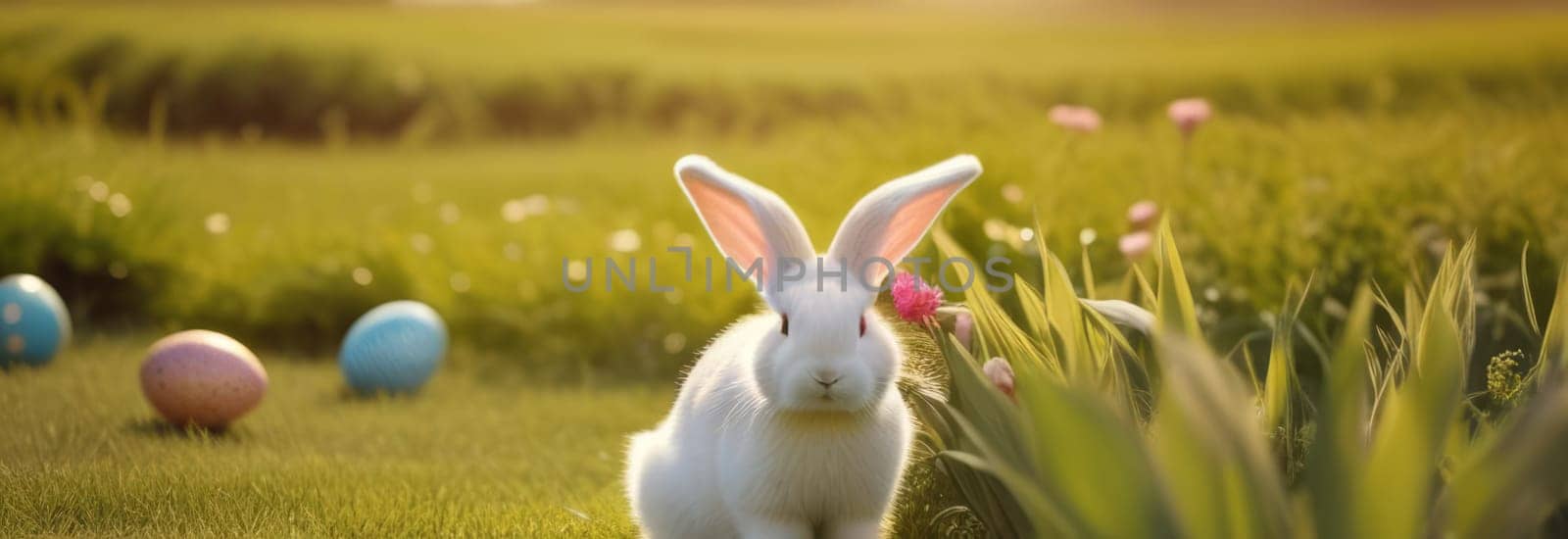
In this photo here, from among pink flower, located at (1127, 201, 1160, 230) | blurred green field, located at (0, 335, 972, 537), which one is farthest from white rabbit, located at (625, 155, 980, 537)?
pink flower, located at (1127, 201, 1160, 230)

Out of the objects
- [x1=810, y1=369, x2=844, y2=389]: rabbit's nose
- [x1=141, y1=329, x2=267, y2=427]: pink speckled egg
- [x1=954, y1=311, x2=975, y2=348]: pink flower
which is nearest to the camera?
[x1=810, y1=369, x2=844, y2=389]: rabbit's nose

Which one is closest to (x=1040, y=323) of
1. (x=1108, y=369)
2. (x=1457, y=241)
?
(x=1108, y=369)

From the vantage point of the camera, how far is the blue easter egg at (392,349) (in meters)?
4.56

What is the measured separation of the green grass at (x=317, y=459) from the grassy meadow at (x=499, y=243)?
1 cm

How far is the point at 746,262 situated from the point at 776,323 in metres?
0.16

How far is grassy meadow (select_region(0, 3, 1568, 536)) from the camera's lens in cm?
341

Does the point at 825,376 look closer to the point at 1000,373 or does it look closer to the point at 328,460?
the point at 1000,373

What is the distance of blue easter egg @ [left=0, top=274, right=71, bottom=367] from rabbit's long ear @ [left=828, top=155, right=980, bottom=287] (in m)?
3.39

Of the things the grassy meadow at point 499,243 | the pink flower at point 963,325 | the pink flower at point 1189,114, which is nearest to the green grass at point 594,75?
the grassy meadow at point 499,243

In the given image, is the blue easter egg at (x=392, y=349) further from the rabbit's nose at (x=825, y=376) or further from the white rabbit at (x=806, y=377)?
the rabbit's nose at (x=825, y=376)

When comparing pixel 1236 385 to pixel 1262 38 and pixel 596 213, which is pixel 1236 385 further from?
pixel 1262 38

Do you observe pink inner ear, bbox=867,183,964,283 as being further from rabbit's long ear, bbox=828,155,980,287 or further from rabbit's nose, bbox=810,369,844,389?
rabbit's nose, bbox=810,369,844,389

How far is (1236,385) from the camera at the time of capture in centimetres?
175

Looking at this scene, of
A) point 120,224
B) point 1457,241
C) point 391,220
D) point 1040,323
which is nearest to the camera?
point 1040,323
